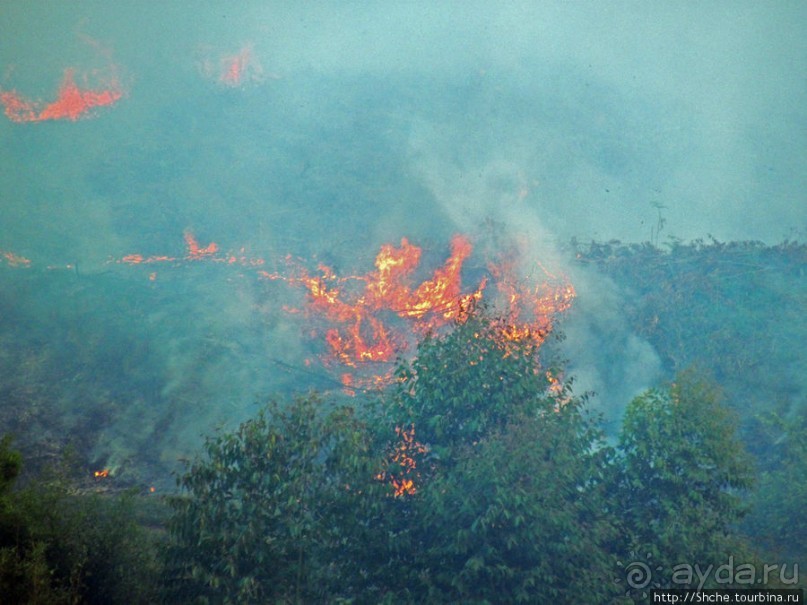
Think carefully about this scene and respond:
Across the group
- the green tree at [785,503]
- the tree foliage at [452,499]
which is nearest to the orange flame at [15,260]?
the tree foliage at [452,499]

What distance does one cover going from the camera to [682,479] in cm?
1155

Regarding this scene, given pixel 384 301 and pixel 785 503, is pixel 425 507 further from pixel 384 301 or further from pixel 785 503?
pixel 384 301

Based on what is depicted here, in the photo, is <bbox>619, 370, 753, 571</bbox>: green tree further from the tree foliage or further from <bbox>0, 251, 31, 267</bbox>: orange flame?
<bbox>0, 251, 31, 267</bbox>: orange flame

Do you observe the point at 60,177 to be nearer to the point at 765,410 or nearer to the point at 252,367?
the point at 252,367

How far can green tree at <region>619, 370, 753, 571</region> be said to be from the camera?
427 inches

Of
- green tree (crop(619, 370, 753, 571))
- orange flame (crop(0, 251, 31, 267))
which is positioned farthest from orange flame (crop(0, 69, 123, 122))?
green tree (crop(619, 370, 753, 571))

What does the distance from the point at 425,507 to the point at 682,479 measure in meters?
5.32

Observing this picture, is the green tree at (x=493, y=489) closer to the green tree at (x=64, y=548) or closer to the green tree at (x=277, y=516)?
the green tree at (x=277, y=516)

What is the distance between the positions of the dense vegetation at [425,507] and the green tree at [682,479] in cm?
3

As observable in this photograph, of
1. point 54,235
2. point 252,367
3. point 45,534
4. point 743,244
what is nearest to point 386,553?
point 45,534

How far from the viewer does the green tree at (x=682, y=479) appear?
10836 millimetres

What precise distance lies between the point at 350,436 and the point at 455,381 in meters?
2.34

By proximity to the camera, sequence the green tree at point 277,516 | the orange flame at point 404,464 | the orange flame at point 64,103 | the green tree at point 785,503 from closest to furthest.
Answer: the green tree at point 277,516 < the orange flame at point 404,464 < the green tree at point 785,503 < the orange flame at point 64,103

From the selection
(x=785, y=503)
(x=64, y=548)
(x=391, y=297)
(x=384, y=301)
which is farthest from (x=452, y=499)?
(x=391, y=297)
